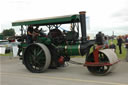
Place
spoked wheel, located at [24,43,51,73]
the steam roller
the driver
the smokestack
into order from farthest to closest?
the driver < spoked wheel, located at [24,43,51,73] < the smokestack < the steam roller

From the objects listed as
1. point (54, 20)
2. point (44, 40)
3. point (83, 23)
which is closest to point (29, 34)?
point (44, 40)

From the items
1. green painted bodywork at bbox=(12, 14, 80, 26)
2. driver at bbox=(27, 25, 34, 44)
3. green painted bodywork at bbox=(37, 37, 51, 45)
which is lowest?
green painted bodywork at bbox=(37, 37, 51, 45)

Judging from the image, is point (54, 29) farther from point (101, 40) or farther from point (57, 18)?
point (101, 40)

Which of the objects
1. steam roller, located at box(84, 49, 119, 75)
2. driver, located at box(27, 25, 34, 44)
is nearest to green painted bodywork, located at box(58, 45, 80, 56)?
steam roller, located at box(84, 49, 119, 75)

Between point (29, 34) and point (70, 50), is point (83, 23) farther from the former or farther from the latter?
point (29, 34)

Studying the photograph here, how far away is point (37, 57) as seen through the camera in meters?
7.57

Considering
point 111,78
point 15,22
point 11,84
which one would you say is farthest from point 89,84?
point 15,22

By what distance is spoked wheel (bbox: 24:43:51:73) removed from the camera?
721cm

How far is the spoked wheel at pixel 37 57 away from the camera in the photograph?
284 inches

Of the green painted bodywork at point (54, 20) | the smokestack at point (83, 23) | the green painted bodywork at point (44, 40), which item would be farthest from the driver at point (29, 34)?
the smokestack at point (83, 23)

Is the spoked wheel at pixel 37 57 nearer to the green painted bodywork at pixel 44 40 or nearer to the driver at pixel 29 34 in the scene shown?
the green painted bodywork at pixel 44 40

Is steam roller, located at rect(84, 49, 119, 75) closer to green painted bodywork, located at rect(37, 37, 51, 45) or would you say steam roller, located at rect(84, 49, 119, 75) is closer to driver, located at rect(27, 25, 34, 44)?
green painted bodywork, located at rect(37, 37, 51, 45)

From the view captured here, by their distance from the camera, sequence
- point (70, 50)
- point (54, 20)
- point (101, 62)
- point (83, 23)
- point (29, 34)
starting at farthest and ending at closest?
point (29, 34)
point (54, 20)
point (70, 50)
point (83, 23)
point (101, 62)

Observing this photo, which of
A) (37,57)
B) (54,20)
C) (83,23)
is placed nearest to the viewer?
(83,23)
